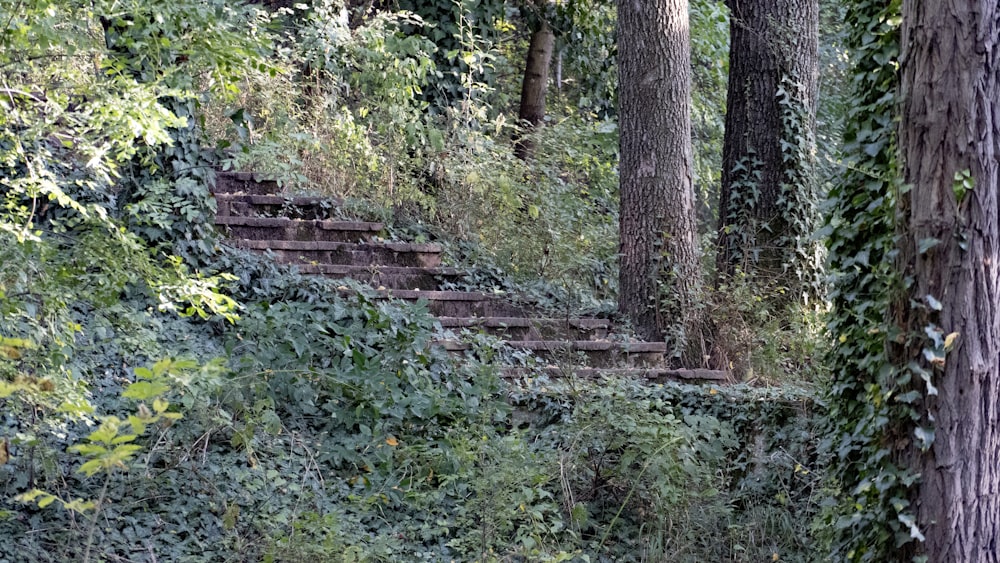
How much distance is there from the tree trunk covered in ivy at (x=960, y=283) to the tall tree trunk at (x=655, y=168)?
4687 millimetres

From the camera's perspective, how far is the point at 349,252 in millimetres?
8992

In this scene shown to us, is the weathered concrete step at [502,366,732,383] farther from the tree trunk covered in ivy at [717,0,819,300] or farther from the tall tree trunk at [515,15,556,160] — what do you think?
the tall tree trunk at [515,15,556,160]

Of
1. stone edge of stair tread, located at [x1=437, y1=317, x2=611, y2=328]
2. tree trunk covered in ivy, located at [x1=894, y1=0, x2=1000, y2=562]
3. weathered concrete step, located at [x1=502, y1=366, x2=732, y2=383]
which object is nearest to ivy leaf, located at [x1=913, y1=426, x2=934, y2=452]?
tree trunk covered in ivy, located at [x1=894, y1=0, x2=1000, y2=562]

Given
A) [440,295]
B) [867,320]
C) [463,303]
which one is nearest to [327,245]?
[440,295]

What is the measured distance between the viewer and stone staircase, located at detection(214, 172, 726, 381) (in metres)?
8.07

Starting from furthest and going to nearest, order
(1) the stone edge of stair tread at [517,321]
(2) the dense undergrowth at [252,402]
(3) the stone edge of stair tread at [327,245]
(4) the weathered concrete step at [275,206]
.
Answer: (4) the weathered concrete step at [275,206] < (3) the stone edge of stair tread at [327,245] < (1) the stone edge of stair tread at [517,321] < (2) the dense undergrowth at [252,402]

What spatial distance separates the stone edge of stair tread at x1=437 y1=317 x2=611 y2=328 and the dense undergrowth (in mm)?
565

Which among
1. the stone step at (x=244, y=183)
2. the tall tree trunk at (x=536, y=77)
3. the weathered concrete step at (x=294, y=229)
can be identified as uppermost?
the tall tree trunk at (x=536, y=77)

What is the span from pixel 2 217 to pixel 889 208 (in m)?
4.23

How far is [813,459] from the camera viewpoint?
6281mm

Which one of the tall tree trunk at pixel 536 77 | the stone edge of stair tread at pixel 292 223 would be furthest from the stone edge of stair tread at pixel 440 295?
the tall tree trunk at pixel 536 77

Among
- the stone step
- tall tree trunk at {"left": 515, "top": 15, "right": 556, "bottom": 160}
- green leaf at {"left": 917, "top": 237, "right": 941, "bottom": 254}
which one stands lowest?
green leaf at {"left": 917, "top": 237, "right": 941, "bottom": 254}

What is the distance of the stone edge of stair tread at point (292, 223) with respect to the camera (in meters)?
Result: 8.75

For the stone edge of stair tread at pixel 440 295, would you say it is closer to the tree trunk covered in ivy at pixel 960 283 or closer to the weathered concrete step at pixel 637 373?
→ the weathered concrete step at pixel 637 373
